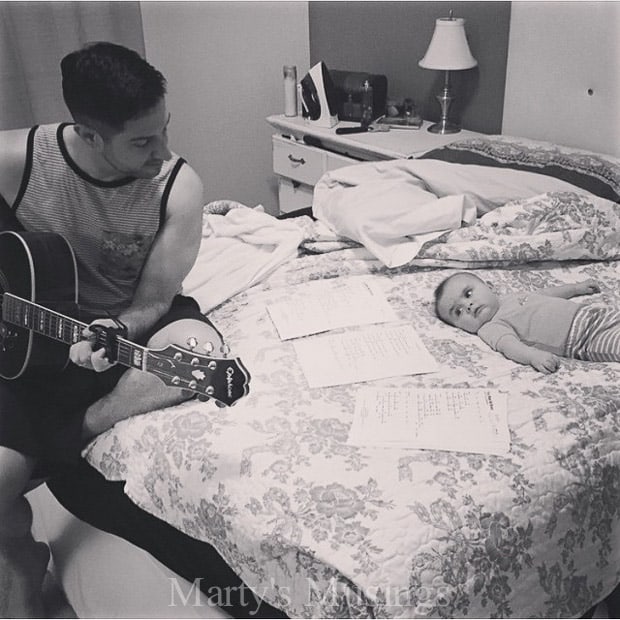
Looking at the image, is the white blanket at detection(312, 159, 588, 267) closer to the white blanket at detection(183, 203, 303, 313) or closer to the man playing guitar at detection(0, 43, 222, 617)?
the white blanket at detection(183, 203, 303, 313)

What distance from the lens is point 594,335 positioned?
1459mm

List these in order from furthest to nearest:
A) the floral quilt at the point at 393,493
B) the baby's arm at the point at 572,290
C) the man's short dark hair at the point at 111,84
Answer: the baby's arm at the point at 572,290
the man's short dark hair at the point at 111,84
the floral quilt at the point at 393,493

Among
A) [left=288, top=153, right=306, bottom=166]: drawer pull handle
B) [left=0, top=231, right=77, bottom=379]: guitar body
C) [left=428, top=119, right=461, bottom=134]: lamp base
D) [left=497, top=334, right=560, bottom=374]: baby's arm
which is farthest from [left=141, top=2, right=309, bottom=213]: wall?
[left=497, top=334, right=560, bottom=374]: baby's arm

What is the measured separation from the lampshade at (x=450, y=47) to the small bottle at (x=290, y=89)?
0.71 m

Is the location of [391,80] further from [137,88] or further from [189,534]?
[189,534]

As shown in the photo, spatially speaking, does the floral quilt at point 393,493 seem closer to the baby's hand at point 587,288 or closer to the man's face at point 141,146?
the baby's hand at point 587,288

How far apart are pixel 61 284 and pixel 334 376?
1.83 feet

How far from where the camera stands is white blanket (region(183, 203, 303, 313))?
5.75 ft

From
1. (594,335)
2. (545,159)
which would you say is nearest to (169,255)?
(594,335)

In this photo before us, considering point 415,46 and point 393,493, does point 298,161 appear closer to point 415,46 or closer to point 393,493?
point 415,46

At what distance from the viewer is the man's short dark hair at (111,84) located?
124 cm

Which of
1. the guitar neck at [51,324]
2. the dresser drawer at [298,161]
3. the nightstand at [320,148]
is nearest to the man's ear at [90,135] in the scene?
the guitar neck at [51,324]

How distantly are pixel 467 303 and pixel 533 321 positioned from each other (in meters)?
0.15

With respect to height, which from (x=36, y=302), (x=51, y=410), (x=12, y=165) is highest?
(x=12, y=165)
